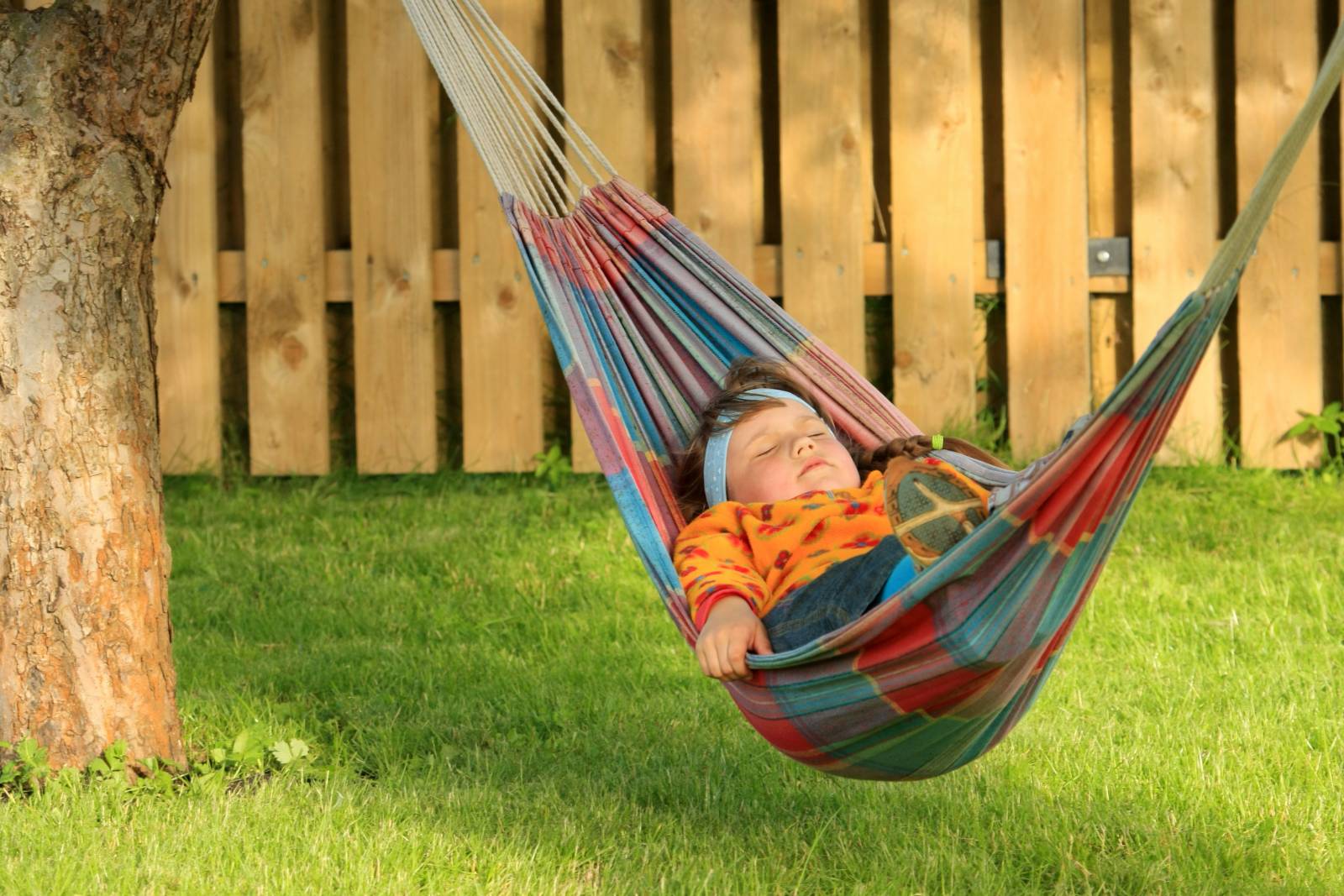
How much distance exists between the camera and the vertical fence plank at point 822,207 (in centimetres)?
416

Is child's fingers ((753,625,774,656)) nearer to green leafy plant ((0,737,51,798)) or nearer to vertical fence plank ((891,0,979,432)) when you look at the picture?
green leafy plant ((0,737,51,798))

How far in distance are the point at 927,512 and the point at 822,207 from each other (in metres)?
2.54

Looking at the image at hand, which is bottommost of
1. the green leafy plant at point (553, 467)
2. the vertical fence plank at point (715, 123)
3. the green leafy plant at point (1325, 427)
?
the green leafy plant at point (553, 467)

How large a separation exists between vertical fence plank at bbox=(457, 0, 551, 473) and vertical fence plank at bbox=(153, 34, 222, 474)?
70 cm

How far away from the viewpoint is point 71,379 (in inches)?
89.6

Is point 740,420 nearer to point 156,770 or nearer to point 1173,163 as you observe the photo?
point 156,770

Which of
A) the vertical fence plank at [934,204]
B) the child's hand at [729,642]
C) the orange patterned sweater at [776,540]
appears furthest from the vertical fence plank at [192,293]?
the child's hand at [729,642]

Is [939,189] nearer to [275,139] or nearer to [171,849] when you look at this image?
[275,139]

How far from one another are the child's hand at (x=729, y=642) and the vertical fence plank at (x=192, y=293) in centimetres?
265

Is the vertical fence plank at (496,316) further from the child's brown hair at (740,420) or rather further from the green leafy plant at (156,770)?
the green leafy plant at (156,770)

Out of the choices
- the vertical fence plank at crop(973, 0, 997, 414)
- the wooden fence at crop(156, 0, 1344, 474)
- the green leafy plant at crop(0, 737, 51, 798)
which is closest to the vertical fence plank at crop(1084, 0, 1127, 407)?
the wooden fence at crop(156, 0, 1344, 474)

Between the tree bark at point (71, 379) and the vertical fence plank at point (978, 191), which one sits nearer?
the tree bark at point (71, 379)

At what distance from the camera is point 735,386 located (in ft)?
8.41

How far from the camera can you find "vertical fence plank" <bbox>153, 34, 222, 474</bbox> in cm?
420
